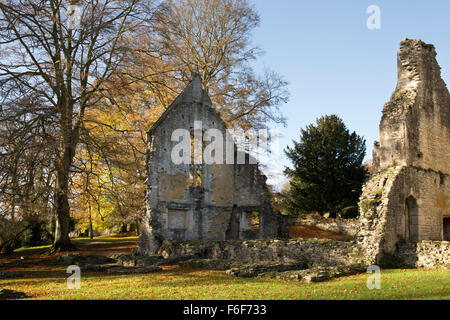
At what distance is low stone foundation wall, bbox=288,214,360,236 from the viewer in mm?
28859

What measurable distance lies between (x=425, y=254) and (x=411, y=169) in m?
3.42

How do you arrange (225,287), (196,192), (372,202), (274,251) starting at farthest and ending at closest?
(196,192) < (274,251) < (372,202) < (225,287)

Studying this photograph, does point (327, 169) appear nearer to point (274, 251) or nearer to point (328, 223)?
point (328, 223)

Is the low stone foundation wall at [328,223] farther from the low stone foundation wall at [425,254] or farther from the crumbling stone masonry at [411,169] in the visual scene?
the low stone foundation wall at [425,254]

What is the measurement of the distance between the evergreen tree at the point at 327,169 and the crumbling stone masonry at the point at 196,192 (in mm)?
7081

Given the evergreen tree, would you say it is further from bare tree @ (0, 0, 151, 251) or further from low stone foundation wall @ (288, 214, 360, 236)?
bare tree @ (0, 0, 151, 251)

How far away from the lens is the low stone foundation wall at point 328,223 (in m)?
28.9

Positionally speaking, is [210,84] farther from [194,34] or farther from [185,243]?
[185,243]

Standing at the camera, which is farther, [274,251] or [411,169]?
[274,251]

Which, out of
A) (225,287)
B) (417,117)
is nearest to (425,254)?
(417,117)

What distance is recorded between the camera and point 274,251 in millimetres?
17969

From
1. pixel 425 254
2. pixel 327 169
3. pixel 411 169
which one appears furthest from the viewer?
pixel 327 169

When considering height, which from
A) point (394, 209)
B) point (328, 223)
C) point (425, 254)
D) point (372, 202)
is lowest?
point (425, 254)
